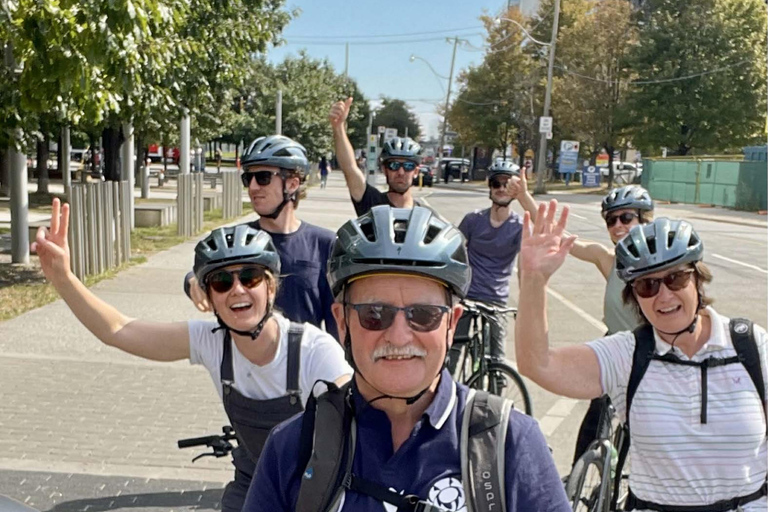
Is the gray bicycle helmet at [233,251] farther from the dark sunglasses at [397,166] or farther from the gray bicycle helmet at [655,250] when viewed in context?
the dark sunglasses at [397,166]

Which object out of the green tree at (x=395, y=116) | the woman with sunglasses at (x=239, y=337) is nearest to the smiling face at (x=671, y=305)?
the woman with sunglasses at (x=239, y=337)

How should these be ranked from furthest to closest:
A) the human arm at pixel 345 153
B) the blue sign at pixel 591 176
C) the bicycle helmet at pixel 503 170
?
the blue sign at pixel 591 176, the bicycle helmet at pixel 503 170, the human arm at pixel 345 153

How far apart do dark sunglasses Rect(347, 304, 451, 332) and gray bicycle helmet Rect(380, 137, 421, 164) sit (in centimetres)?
421

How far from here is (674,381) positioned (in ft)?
9.87

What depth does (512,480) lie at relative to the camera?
1.80 m

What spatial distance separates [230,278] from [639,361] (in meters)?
1.44

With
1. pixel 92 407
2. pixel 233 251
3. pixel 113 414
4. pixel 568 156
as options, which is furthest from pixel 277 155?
pixel 568 156

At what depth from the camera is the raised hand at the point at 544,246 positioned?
8.59ft

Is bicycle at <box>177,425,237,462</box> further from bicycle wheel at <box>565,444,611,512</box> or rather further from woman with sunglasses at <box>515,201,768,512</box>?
bicycle wheel at <box>565,444,611,512</box>

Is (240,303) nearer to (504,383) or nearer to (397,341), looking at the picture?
(397,341)

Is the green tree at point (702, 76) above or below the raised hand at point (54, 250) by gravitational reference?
above

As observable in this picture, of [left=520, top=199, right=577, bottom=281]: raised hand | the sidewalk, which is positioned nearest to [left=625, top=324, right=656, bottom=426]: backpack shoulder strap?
[left=520, top=199, right=577, bottom=281]: raised hand

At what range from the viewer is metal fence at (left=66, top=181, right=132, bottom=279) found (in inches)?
506

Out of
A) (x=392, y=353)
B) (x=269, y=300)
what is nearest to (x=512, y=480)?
(x=392, y=353)
